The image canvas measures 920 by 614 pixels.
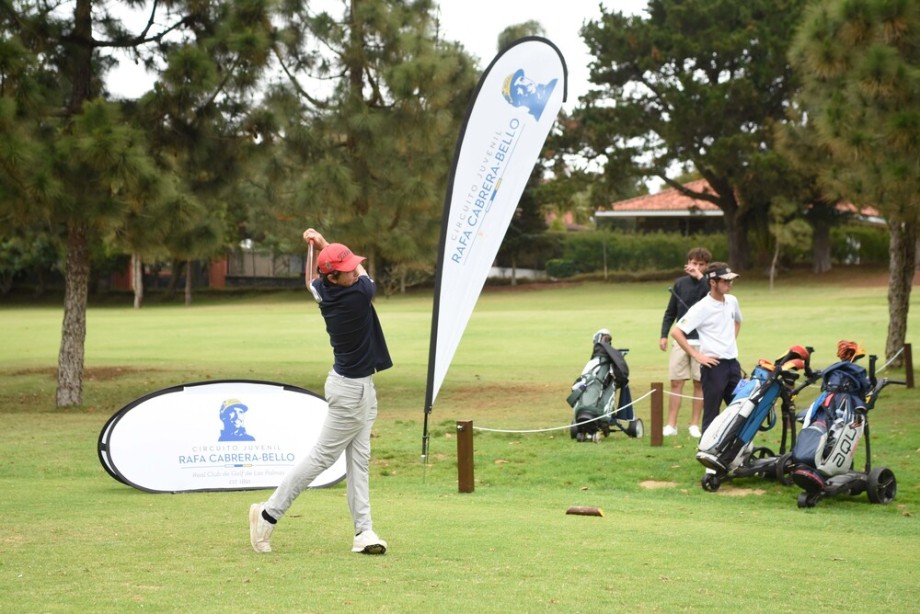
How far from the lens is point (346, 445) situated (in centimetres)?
681

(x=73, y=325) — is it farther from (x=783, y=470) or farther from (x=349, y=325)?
(x=349, y=325)

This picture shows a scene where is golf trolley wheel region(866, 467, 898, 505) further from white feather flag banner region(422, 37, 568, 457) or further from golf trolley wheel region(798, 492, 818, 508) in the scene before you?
white feather flag banner region(422, 37, 568, 457)

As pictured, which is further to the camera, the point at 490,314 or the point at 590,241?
the point at 590,241

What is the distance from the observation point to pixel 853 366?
9.27 metres

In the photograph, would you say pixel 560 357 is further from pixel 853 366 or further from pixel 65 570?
pixel 65 570

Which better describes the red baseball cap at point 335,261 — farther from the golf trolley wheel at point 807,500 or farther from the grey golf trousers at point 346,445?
the golf trolley wheel at point 807,500

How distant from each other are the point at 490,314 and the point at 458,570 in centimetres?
3871

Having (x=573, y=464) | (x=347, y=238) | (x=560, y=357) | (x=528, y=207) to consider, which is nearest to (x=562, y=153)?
(x=528, y=207)

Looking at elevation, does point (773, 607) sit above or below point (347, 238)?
below

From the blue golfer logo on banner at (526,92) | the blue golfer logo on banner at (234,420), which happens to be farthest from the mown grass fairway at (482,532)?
the blue golfer logo on banner at (526,92)

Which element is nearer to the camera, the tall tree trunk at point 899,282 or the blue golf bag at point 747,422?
the blue golf bag at point 747,422

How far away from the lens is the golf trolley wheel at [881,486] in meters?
9.30

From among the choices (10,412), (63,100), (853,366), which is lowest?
(10,412)

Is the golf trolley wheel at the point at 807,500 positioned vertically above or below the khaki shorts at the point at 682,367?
below
